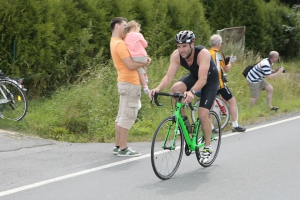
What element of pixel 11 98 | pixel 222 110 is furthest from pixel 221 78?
pixel 11 98

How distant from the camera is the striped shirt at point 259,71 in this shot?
40.7 feet

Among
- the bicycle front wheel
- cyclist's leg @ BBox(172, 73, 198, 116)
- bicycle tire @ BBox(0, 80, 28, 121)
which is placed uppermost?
cyclist's leg @ BBox(172, 73, 198, 116)

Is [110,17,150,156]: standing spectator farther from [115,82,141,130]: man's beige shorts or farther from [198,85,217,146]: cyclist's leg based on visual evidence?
[198,85,217,146]: cyclist's leg

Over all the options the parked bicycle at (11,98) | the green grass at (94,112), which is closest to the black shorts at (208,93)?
the green grass at (94,112)

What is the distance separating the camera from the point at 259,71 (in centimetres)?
1252

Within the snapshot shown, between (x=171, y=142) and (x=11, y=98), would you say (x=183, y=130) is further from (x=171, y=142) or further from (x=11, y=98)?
(x=11, y=98)

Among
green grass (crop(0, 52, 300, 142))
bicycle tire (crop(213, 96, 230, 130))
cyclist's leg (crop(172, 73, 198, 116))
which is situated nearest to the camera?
cyclist's leg (crop(172, 73, 198, 116))

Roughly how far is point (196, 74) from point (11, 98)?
3988 mm

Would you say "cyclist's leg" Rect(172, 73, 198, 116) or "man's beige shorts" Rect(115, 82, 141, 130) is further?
"man's beige shorts" Rect(115, 82, 141, 130)

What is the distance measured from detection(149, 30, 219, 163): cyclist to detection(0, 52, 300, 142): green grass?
7.19ft

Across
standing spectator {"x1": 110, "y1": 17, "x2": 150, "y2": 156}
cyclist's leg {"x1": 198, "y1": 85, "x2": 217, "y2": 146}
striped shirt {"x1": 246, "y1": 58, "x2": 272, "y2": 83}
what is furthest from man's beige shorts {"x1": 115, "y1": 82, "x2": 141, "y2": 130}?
striped shirt {"x1": 246, "y1": 58, "x2": 272, "y2": 83}

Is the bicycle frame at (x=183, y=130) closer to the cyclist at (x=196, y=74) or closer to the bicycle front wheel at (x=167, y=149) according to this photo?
the bicycle front wheel at (x=167, y=149)

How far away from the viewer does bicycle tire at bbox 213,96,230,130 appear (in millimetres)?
10750

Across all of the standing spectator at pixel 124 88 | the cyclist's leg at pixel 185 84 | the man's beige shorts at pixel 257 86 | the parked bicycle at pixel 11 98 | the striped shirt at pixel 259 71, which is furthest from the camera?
the man's beige shorts at pixel 257 86
